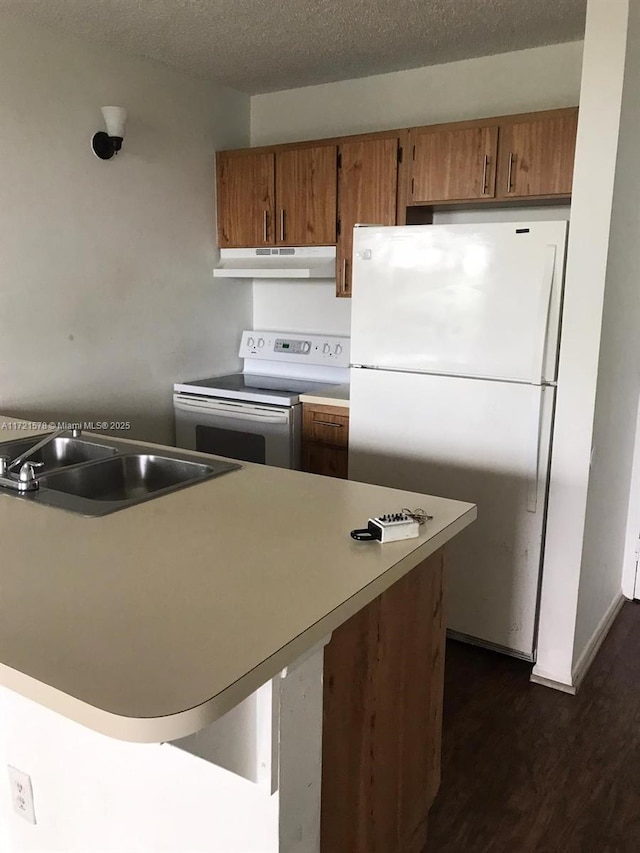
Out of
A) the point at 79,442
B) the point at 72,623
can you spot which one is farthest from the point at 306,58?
the point at 72,623

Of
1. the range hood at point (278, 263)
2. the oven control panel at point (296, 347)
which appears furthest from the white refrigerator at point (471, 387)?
the oven control panel at point (296, 347)

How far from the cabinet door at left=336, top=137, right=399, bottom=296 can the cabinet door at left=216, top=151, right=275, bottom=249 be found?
415mm

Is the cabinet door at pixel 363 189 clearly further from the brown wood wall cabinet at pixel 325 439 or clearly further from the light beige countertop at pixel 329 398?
the brown wood wall cabinet at pixel 325 439

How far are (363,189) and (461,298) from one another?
96 centimetres

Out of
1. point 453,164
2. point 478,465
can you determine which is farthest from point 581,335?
point 453,164

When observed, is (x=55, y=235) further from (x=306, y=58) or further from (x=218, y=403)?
(x=306, y=58)

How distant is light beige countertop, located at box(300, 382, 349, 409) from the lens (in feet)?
10.2

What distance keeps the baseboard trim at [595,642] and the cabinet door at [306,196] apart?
208 centimetres

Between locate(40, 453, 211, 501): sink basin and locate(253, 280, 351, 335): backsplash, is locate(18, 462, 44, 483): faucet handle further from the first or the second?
locate(253, 280, 351, 335): backsplash

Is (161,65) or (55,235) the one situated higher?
(161,65)

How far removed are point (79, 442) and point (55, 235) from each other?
1.10m

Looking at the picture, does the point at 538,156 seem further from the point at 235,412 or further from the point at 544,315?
the point at 235,412

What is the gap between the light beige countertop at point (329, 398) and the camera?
3.12 metres

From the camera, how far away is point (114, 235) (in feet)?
10.4
